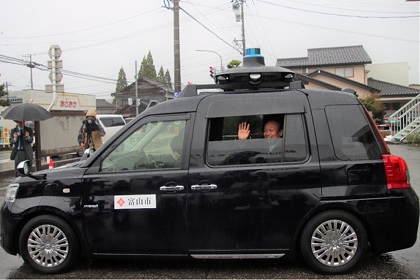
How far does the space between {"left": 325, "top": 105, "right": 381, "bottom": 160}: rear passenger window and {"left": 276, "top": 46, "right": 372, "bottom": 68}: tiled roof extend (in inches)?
1542

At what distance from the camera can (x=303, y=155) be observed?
375 cm

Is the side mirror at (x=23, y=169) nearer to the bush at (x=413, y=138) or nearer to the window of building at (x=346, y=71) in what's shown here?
the bush at (x=413, y=138)

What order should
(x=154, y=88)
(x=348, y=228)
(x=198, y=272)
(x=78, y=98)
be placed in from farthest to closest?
1. (x=154, y=88)
2. (x=78, y=98)
3. (x=198, y=272)
4. (x=348, y=228)

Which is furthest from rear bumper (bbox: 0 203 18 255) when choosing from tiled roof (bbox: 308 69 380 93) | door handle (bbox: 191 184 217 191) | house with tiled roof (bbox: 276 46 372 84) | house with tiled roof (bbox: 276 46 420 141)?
house with tiled roof (bbox: 276 46 372 84)

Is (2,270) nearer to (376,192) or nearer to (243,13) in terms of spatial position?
(376,192)

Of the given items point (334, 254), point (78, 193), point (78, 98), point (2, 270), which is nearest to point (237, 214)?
point (334, 254)

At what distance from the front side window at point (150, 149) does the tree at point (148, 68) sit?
231 ft

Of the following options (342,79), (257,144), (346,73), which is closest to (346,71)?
(346,73)

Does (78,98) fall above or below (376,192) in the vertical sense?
above

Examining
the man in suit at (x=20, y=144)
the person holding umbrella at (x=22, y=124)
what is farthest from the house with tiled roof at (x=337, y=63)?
the man in suit at (x=20, y=144)

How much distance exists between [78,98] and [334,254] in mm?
18376

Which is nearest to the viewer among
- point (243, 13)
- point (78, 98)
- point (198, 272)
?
point (198, 272)

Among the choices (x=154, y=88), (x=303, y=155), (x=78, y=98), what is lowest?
(x=303, y=155)

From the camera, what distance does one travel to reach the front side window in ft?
12.7
